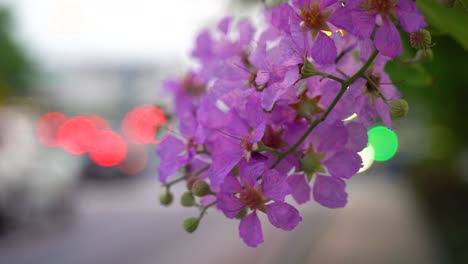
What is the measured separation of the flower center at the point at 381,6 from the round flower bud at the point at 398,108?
0.11 meters

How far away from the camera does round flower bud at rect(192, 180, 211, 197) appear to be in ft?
A: 2.46

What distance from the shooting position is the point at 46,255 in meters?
7.32

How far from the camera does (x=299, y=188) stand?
2.51 ft

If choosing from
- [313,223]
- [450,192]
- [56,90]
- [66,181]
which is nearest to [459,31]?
[450,192]

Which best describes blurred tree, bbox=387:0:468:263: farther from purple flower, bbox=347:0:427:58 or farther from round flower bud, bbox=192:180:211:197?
round flower bud, bbox=192:180:211:197

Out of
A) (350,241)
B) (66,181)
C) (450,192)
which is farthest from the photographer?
(66,181)

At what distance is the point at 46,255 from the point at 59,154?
137 inches

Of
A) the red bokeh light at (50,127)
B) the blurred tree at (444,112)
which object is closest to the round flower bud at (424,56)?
the blurred tree at (444,112)

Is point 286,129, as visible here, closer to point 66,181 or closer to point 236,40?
point 236,40

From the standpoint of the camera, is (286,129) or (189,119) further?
(189,119)

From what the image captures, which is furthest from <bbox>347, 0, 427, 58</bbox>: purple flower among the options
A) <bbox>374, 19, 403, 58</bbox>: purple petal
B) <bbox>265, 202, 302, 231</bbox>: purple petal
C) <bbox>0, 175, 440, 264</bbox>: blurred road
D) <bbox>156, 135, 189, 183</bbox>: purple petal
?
<bbox>0, 175, 440, 264</bbox>: blurred road

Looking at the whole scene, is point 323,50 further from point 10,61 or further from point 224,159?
point 10,61

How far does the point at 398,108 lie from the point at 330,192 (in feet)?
0.45

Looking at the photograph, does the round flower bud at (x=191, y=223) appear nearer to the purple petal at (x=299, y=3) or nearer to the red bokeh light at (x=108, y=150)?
the purple petal at (x=299, y=3)
